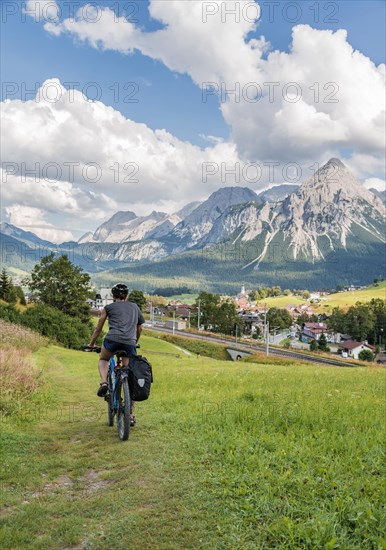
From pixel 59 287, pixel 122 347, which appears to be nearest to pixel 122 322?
pixel 122 347

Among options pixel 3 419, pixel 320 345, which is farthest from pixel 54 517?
pixel 320 345

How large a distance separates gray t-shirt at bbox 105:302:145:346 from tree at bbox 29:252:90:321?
184ft

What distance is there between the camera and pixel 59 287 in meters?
63.8

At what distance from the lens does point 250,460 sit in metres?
6.39

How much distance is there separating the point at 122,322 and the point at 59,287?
58294 mm

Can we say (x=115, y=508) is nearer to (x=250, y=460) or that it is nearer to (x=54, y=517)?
(x=54, y=517)

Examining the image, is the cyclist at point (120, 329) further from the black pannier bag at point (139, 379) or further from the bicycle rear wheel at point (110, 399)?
the black pannier bag at point (139, 379)

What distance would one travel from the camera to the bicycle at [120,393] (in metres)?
8.26

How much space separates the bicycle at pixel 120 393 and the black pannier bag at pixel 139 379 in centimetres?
11

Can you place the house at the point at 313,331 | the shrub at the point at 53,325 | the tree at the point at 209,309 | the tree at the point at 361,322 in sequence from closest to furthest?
the shrub at the point at 53,325, the tree at the point at 209,309, the tree at the point at 361,322, the house at the point at 313,331

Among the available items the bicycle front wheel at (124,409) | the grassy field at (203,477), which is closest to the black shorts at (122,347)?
the bicycle front wheel at (124,409)

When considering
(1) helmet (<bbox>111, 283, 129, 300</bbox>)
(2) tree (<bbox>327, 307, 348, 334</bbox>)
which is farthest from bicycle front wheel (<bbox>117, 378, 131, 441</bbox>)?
(2) tree (<bbox>327, 307, 348, 334</bbox>)

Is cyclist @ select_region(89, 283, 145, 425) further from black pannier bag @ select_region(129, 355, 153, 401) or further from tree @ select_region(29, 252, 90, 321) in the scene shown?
tree @ select_region(29, 252, 90, 321)

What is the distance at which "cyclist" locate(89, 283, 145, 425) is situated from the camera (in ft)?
28.7
